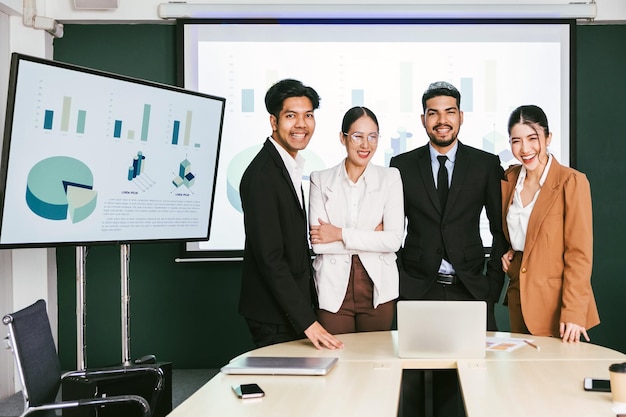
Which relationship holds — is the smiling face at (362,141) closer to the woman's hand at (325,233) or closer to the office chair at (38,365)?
the woman's hand at (325,233)

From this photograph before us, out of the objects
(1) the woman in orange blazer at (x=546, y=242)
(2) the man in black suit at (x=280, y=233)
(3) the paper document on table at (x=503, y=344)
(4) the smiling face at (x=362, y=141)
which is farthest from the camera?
(4) the smiling face at (x=362, y=141)

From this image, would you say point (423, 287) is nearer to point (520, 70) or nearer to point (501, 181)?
point (501, 181)

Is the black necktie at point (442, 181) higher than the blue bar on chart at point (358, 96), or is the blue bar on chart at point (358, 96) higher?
the blue bar on chart at point (358, 96)

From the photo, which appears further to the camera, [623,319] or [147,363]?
[623,319]

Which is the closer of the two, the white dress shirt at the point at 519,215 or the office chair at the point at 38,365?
the office chair at the point at 38,365

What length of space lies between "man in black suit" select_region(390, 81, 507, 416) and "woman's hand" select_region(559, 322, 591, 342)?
1.52 ft

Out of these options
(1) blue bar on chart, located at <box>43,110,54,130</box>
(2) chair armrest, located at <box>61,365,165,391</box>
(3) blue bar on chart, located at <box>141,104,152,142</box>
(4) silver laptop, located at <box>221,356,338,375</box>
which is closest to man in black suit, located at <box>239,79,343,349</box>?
(4) silver laptop, located at <box>221,356,338,375</box>

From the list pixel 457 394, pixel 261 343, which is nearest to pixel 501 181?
pixel 457 394

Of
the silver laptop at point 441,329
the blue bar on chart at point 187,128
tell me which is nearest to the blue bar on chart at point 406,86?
the blue bar on chart at point 187,128

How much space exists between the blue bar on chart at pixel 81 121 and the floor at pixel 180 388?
76.4 inches

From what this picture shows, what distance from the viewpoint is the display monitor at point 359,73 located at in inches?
199

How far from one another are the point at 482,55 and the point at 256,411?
386cm

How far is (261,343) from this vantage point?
3031 millimetres

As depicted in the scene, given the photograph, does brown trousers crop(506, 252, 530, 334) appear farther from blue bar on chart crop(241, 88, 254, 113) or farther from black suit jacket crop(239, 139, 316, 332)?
blue bar on chart crop(241, 88, 254, 113)
